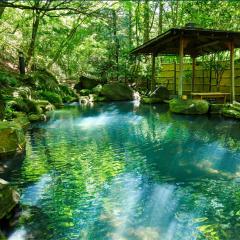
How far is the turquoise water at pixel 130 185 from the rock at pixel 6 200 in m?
0.26

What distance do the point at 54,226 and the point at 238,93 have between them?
16595mm

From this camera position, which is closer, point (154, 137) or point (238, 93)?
point (154, 137)

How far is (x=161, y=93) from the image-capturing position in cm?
2202

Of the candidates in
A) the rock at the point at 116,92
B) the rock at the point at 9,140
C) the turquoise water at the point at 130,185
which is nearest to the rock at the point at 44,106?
the turquoise water at the point at 130,185

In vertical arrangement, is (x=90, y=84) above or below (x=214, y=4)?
below

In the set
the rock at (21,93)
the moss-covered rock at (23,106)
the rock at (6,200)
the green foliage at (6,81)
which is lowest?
the rock at (6,200)

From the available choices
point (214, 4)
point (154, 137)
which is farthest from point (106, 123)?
point (214, 4)

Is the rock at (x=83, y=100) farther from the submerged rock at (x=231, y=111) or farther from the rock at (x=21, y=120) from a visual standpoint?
the submerged rock at (x=231, y=111)

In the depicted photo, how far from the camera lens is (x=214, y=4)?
19859mm

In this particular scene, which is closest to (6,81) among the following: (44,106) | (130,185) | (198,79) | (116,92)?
(44,106)

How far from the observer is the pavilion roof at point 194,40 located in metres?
15.0

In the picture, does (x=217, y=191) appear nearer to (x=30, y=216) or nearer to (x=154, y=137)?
(x=30, y=216)

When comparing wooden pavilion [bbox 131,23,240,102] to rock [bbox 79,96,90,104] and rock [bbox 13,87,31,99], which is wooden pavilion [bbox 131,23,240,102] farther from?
rock [bbox 13,87,31,99]

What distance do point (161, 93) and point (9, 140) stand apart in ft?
48.5
